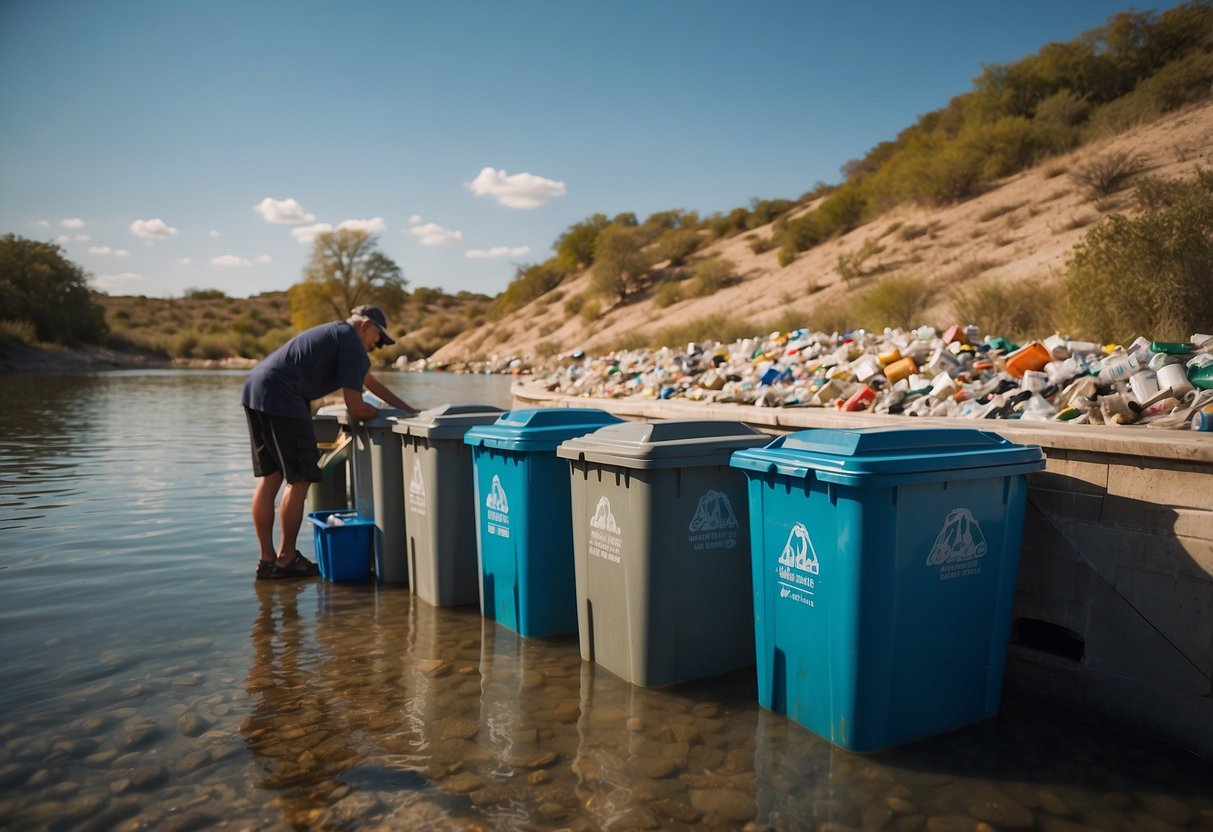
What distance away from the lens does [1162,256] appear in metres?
8.26

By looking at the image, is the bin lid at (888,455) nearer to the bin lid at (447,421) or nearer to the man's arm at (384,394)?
the bin lid at (447,421)

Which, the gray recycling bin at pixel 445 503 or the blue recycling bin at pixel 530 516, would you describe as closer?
the blue recycling bin at pixel 530 516

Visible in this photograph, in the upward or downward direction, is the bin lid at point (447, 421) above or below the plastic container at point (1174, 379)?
below

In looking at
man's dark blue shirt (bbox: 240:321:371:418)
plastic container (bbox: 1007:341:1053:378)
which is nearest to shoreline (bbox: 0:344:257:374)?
man's dark blue shirt (bbox: 240:321:371:418)

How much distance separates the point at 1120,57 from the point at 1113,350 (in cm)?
2794

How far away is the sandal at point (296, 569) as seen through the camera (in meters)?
5.85

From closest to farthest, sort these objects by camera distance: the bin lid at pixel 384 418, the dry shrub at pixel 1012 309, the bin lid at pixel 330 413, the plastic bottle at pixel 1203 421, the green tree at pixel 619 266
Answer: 1. the plastic bottle at pixel 1203 421
2. the bin lid at pixel 384 418
3. the bin lid at pixel 330 413
4. the dry shrub at pixel 1012 309
5. the green tree at pixel 619 266

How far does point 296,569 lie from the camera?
5906 mm

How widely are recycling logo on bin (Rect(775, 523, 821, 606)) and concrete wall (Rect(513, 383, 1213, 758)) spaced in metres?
1.20

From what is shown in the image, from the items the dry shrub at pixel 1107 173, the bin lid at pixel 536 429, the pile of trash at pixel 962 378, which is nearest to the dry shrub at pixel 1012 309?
the pile of trash at pixel 962 378

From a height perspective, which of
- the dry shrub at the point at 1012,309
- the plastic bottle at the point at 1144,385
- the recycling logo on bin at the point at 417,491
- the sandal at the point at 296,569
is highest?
the dry shrub at the point at 1012,309

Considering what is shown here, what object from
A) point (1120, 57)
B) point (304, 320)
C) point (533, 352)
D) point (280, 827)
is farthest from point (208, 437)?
point (304, 320)

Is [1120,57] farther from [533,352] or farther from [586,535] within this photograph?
[586,535]

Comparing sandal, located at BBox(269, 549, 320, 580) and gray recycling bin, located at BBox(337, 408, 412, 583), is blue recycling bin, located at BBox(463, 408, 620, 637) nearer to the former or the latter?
gray recycling bin, located at BBox(337, 408, 412, 583)
